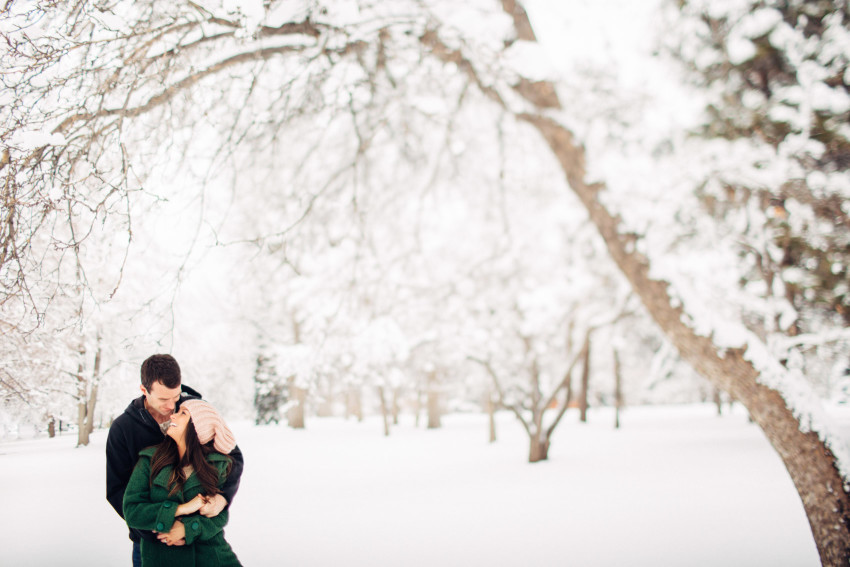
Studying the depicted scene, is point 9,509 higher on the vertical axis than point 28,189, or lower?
lower

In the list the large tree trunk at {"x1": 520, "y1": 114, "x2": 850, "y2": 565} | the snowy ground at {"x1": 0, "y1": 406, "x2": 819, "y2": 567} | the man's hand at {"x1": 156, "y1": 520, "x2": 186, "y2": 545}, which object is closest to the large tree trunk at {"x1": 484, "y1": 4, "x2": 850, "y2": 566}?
the large tree trunk at {"x1": 520, "y1": 114, "x2": 850, "y2": 565}

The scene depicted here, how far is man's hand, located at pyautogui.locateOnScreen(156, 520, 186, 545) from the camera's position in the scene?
1458 mm

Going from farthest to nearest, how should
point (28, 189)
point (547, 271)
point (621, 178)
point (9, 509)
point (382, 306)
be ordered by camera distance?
point (547, 271), point (382, 306), point (621, 178), point (9, 509), point (28, 189)

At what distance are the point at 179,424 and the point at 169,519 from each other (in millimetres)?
268

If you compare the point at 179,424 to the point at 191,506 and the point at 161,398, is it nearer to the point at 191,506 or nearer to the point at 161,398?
the point at 161,398

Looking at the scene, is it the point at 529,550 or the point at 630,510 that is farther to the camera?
the point at 630,510

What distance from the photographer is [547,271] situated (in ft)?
24.1

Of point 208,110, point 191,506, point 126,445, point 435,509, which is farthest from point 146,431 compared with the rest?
point 435,509

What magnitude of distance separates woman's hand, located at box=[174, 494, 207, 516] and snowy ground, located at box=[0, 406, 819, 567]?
1.66m

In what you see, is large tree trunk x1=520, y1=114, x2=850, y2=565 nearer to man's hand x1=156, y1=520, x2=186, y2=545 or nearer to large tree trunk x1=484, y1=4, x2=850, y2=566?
large tree trunk x1=484, y1=4, x2=850, y2=566

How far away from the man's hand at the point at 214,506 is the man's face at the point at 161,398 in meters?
0.32

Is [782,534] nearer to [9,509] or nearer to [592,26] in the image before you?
[592,26]

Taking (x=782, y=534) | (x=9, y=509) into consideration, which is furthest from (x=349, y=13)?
(x=782, y=534)

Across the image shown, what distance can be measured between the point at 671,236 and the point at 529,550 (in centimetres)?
341
